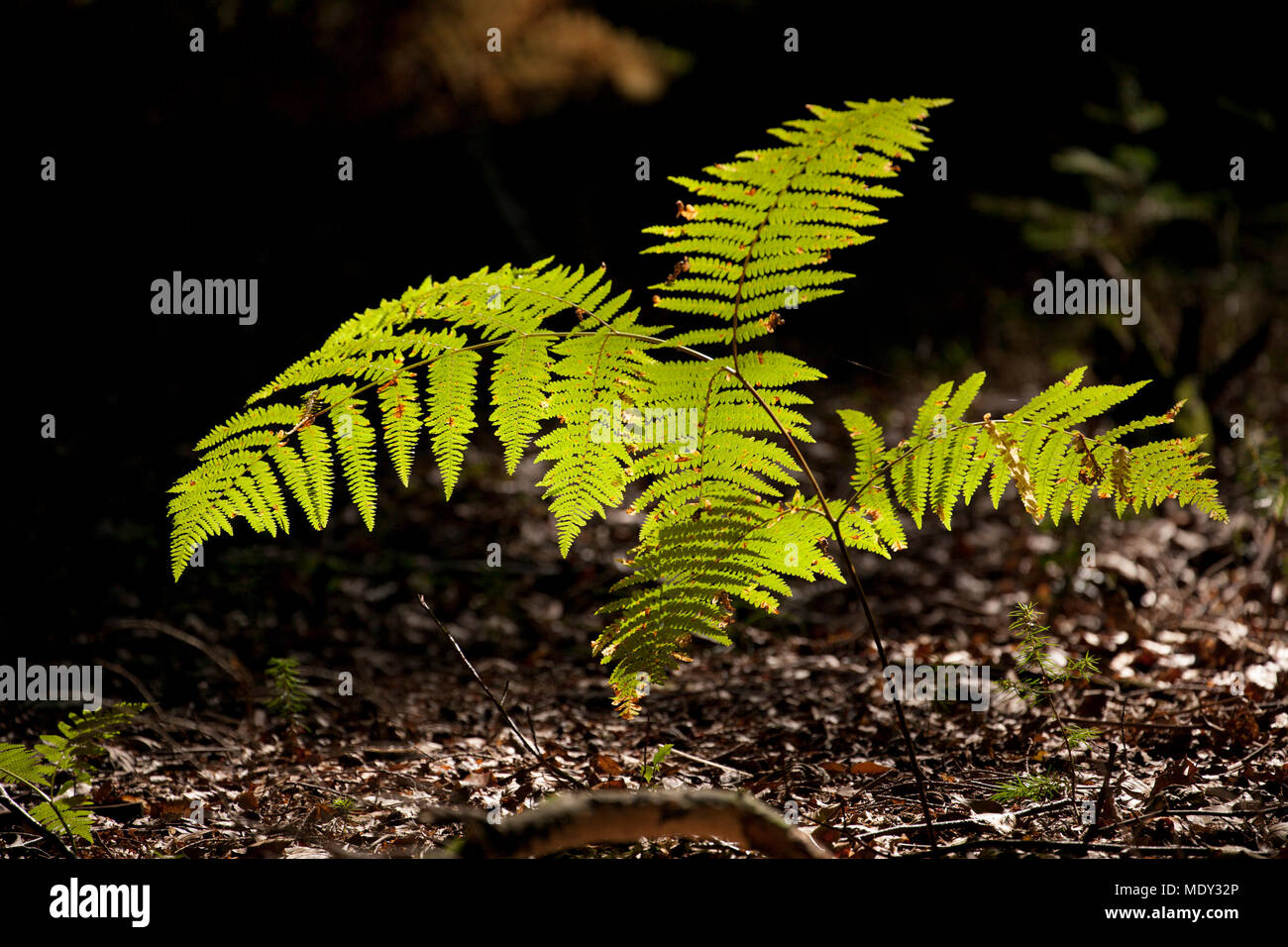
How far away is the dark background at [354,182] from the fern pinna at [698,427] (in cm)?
238

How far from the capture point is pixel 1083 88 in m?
8.47

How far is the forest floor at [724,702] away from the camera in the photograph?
210cm

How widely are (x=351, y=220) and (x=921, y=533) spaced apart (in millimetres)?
4802

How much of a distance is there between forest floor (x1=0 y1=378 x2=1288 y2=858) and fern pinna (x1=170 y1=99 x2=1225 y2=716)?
59 centimetres

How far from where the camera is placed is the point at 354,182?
7379 mm

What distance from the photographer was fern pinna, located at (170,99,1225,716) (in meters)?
1.96

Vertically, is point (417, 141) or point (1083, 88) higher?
point (1083, 88)
